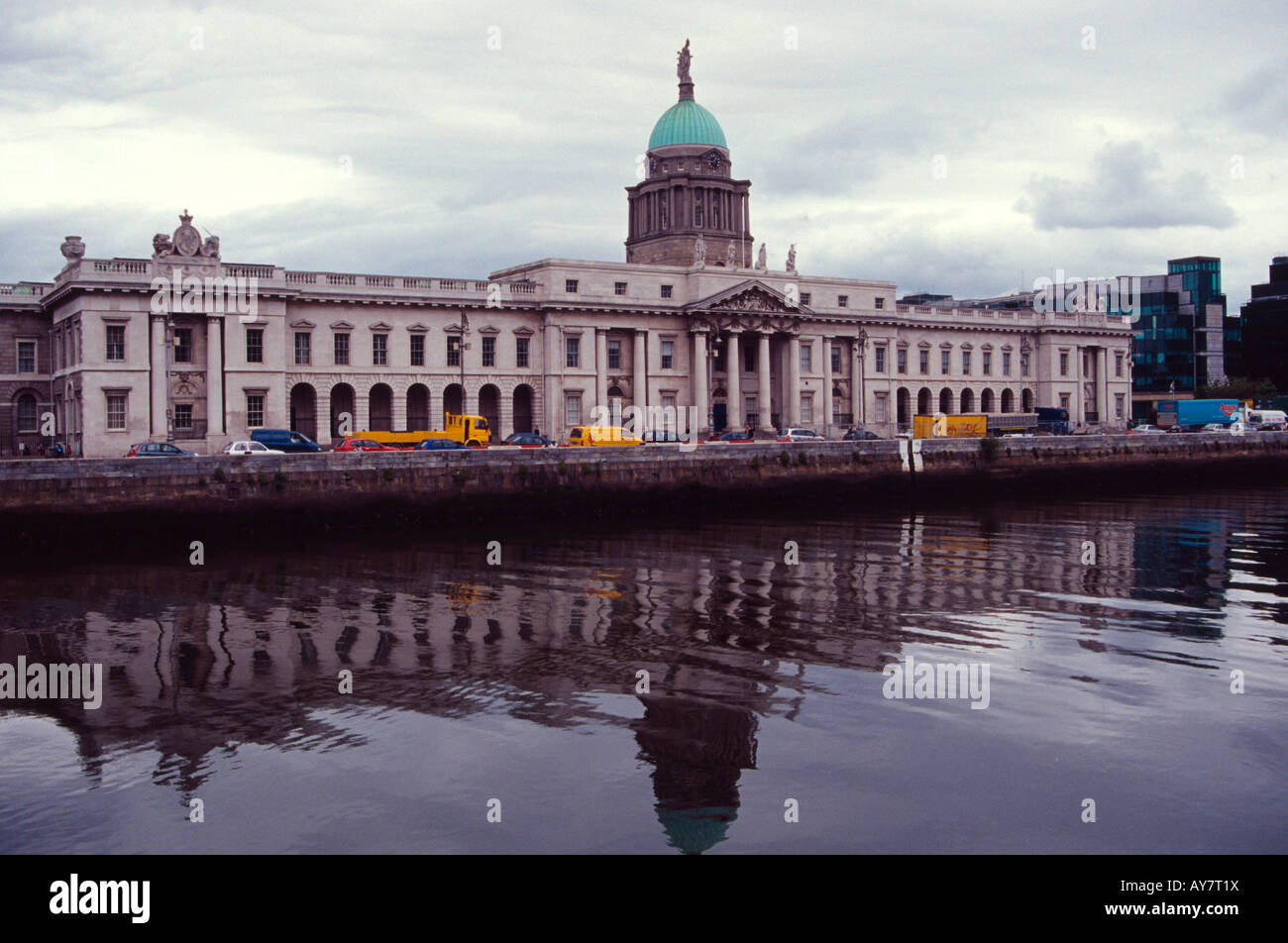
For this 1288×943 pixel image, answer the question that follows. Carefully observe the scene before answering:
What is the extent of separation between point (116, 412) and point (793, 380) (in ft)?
143

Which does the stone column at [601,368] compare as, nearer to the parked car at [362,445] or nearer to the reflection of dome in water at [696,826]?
the parked car at [362,445]

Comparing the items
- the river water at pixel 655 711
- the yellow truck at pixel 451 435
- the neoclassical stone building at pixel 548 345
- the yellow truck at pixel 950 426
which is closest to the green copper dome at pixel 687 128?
the neoclassical stone building at pixel 548 345

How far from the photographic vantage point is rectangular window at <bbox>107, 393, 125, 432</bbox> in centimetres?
6125

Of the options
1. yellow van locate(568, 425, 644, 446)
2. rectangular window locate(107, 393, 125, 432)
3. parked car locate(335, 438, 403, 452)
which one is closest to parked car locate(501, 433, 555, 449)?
yellow van locate(568, 425, 644, 446)

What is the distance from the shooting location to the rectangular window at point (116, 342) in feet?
200

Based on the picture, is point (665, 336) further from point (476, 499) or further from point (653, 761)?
point (653, 761)

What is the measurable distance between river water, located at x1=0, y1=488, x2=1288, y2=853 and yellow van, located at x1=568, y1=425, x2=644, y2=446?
2288 cm

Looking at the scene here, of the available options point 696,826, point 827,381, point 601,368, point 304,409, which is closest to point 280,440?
point 304,409

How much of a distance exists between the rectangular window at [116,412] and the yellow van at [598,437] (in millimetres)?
23108

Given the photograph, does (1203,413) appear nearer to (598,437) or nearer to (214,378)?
(598,437)

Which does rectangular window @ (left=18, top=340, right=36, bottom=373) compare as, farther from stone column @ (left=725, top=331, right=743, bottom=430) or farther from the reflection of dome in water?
the reflection of dome in water

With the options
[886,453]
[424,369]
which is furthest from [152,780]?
[424,369]

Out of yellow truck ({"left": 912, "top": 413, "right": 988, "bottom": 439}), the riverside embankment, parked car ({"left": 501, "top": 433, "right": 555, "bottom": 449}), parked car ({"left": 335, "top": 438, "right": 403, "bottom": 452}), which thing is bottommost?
the riverside embankment
